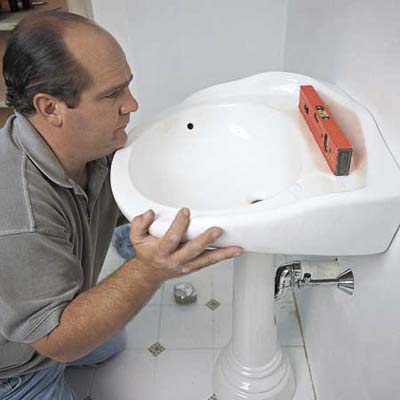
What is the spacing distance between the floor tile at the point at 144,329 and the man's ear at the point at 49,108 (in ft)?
2.40

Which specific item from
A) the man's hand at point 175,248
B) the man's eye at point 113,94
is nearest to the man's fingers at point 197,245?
the man's hand at point 175,248

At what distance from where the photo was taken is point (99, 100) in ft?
2.56

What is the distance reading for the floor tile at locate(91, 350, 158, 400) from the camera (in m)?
1.23

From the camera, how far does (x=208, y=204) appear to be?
0.89m

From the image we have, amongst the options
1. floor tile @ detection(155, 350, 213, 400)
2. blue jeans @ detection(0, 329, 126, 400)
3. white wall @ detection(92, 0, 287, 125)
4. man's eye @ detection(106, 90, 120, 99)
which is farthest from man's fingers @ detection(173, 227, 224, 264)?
white wall @ detection(92, 0, 287, 125)

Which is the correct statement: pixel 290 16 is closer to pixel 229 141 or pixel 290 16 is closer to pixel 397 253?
pixel 229 141

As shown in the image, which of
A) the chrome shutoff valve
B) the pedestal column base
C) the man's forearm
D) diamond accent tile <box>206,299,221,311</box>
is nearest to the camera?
the man's forearm

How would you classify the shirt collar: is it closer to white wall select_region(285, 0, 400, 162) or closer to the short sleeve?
Result: the short sleeve

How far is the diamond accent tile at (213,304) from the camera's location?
144 centimetres

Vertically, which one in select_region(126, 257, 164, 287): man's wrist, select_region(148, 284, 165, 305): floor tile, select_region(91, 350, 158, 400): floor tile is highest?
select_region(126, 257, 164, 287): man's wrist

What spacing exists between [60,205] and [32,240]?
120 mm

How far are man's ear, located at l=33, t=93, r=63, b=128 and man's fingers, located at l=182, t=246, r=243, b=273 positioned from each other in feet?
1.15

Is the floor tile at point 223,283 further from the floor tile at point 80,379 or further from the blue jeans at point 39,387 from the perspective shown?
the blue jeans at point 39,387

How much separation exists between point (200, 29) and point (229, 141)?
576 mm
